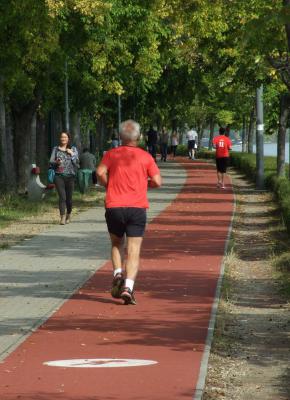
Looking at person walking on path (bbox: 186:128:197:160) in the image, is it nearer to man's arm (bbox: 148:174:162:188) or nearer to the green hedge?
the green hedge

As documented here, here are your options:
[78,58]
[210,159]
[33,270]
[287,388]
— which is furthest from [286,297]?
[210,159]

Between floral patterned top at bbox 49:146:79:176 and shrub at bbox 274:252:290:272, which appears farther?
floral patterned top at bbox 49:146:79:176

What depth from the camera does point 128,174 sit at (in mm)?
12727

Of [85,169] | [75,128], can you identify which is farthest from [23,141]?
[75,128]

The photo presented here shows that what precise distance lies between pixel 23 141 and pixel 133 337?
78.4 feet

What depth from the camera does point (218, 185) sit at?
38.9 meters

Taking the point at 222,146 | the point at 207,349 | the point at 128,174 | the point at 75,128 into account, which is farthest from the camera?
the point at 75,128

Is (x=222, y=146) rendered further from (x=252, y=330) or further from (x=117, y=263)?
(x=252, y=330)

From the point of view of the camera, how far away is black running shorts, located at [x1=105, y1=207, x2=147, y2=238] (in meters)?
12.8

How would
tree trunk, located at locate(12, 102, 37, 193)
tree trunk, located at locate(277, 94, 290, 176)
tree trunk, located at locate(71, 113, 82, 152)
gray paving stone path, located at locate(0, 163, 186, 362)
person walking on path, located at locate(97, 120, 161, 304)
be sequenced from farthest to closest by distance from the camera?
tree trunk, located at locate(71, 113, 82, 152)
tree trunk, located at locate(277, 94, 290, 176)
tree trunk, located at locate(12, 102, 37, 193)
person walking on path, located at locate(97, 120, 161, 304)
gray paving stone path, located at locate(0, 163, 186, 362)

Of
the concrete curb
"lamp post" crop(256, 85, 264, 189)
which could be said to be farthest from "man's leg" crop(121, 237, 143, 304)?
"lamp post" crop(256, 85, 264, 189)

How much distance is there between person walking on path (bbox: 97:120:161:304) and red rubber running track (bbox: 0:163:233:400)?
1.36 feet

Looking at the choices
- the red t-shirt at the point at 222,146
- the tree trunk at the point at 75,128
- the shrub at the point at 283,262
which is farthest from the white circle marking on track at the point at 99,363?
the tree trunk at the point at 75,128

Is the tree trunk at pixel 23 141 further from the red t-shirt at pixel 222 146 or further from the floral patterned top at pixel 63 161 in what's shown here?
the floral patterned top at pixel 63 161
